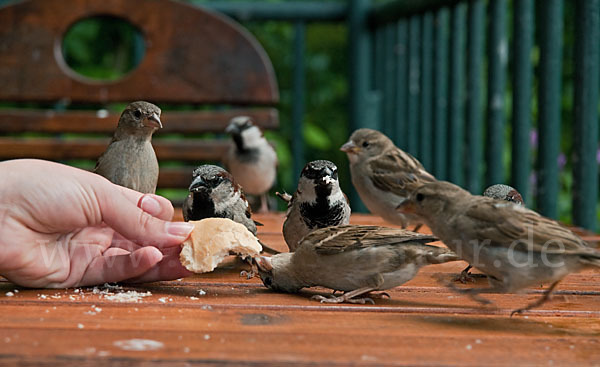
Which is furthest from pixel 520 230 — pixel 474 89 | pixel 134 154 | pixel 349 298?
pixel 474 89

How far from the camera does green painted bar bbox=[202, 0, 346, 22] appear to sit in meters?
4.38

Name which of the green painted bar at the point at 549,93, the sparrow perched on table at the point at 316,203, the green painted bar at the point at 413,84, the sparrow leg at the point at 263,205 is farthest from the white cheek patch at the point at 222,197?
the green painted bar at the point at 413,84

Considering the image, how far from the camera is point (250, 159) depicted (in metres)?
3.79

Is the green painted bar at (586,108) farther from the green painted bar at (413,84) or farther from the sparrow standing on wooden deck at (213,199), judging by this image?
the green painted bar at (413,84)

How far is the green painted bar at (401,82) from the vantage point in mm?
4102

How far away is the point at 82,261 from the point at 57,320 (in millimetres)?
412

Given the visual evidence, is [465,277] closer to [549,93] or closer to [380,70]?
[549,93]

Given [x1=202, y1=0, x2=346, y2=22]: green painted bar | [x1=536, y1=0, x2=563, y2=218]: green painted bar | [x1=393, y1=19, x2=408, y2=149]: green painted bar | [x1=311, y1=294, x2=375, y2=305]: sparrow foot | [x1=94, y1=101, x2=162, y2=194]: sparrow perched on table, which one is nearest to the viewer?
[x1=311, y1=294, x2=375, y2=305]: sparrow foot

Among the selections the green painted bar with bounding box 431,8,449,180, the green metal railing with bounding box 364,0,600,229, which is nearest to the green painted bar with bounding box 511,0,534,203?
A: the green metal railing with bounding box 364,0,600,229

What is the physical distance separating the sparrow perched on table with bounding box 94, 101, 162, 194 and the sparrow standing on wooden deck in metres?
0.24

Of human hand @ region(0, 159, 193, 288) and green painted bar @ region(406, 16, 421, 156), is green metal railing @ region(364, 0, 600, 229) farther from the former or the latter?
human hand @ region(0, 159, 193, 288)

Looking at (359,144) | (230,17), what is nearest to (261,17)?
(230,17)

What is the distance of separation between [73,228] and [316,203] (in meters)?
0.65

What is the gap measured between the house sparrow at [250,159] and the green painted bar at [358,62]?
2.87 feet
